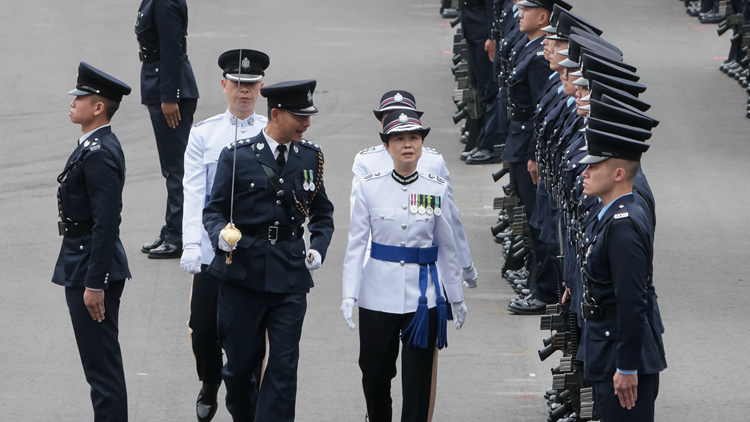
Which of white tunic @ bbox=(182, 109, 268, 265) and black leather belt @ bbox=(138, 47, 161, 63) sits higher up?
white tunic @ bbox=(182, 109, 268, 265)

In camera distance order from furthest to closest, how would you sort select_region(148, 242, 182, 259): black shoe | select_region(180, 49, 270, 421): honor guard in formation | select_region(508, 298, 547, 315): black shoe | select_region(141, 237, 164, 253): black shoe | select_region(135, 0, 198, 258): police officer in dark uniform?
select_region(141, 237, 164, 253): black shoe, select_region(148, 242, 182, 259): black shoe, select_region(135, 0, 198, 258): police officer in dark uniform, select_region(508, 298, 547, 315): black shoe, select_region(180, 49, 270, 421): honor guard in formation

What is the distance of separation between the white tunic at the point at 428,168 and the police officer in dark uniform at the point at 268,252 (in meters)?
0.43

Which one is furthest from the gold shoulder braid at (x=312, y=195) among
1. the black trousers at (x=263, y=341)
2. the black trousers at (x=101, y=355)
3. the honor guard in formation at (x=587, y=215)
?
the honor guard in formation at (x=587, y=215)

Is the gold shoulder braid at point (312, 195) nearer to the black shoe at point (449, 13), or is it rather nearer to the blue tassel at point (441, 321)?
the blue tassel at point (441, 321)

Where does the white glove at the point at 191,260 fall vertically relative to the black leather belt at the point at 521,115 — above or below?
above

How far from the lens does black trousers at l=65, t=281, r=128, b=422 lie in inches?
224

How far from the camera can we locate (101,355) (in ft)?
18.7

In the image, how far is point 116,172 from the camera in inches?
226

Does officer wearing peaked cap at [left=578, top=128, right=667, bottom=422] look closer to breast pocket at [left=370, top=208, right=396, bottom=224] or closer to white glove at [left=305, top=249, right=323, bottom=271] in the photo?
breast pocket at [left=370, top=208, right=396, bottom=224]

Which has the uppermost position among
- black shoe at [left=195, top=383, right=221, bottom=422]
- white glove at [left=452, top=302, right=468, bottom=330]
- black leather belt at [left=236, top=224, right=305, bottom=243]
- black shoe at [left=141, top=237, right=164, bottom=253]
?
black leather belt at [left=236, top=224, right=305, bottom=243]

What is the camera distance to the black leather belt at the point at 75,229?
571cm

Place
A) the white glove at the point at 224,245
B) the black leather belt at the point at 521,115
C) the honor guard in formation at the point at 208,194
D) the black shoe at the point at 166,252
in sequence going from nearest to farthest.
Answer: the white glove at the point at 224,245, the honor guard in formation at the point at 208,194, the black leather belt at the point at 521,115, the black shoe at the point at 166,252

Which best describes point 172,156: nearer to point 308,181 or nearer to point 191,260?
point 191,260

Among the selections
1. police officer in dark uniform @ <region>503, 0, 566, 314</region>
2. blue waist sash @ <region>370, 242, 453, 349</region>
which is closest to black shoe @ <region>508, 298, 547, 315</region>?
police officer in dark uniform @ <region>503, 0, 566, 314</region>
